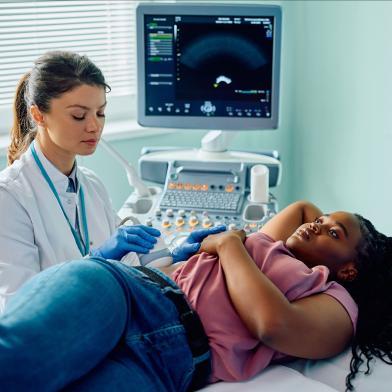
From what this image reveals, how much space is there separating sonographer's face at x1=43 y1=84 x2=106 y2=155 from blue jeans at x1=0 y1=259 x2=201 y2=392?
0.51m

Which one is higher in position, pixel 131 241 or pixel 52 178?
pixel 52 178

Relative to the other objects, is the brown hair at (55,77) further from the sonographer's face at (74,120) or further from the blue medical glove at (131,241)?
the blue medical glove at (131,241)

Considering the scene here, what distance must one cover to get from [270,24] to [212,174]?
56 cm

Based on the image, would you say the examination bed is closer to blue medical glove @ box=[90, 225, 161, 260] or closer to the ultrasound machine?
blue medical glove @ box=[90, 225, 161, 260]

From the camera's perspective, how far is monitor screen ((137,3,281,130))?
227cm

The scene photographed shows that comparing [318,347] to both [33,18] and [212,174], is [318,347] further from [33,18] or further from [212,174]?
[33,18]

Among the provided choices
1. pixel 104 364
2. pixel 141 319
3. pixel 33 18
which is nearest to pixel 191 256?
pixel 141 319

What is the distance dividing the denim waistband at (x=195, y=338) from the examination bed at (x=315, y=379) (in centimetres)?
3

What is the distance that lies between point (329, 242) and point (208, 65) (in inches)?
37.4

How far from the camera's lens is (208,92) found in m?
2.34

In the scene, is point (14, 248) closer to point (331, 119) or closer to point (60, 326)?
point (60, 326)

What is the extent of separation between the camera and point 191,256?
5.44ft

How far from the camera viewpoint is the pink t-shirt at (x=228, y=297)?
4.72ft

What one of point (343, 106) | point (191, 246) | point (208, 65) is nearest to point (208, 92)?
point (208, 65)
